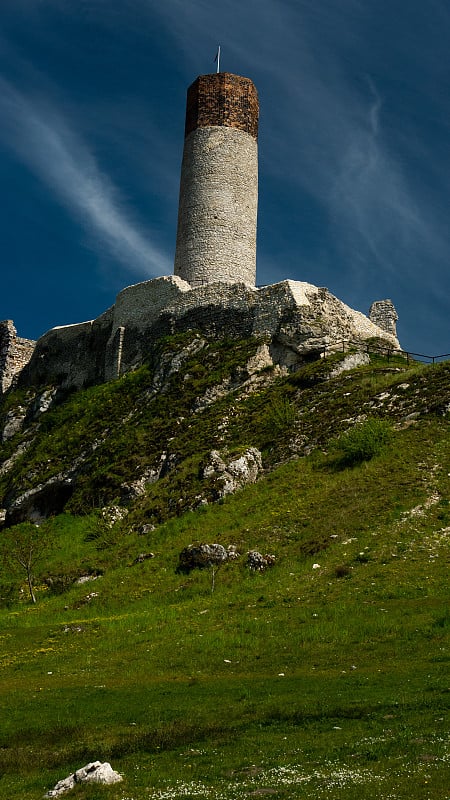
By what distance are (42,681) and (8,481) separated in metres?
26.6

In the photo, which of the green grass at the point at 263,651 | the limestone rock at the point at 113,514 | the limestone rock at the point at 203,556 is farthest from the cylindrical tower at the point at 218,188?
the limestone rock at the point at 203,556

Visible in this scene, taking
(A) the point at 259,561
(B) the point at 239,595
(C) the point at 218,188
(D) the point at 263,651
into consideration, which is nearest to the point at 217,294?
(C) the point at 218,188

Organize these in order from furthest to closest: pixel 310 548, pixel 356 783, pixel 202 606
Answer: pixel 310 548 < pixel 202 606 < pixel 356 783

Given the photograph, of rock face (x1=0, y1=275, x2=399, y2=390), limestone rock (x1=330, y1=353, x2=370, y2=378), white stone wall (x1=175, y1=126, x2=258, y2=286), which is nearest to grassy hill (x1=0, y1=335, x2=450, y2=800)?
limestone rock (x1=330, y1=353, x2=370, y2=378)

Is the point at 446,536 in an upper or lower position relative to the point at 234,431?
lower

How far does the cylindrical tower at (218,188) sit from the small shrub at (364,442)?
62.4 feet

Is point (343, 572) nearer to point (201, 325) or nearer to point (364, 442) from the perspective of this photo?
point (364, 442)

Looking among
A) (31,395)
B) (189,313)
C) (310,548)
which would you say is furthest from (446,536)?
(31,395)

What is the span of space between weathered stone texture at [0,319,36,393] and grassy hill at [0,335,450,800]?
1407cm

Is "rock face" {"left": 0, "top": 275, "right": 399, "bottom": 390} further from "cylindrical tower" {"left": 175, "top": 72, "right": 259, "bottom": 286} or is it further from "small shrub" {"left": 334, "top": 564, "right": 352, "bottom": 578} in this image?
"small shrub" {"left": 334, "top": 564, "right": 352, "bottom": 578}

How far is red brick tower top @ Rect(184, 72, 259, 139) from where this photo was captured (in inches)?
2076

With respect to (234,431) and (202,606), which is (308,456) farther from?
(202,606)

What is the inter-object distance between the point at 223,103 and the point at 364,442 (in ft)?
96.7

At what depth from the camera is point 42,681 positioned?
20141 millimetres
